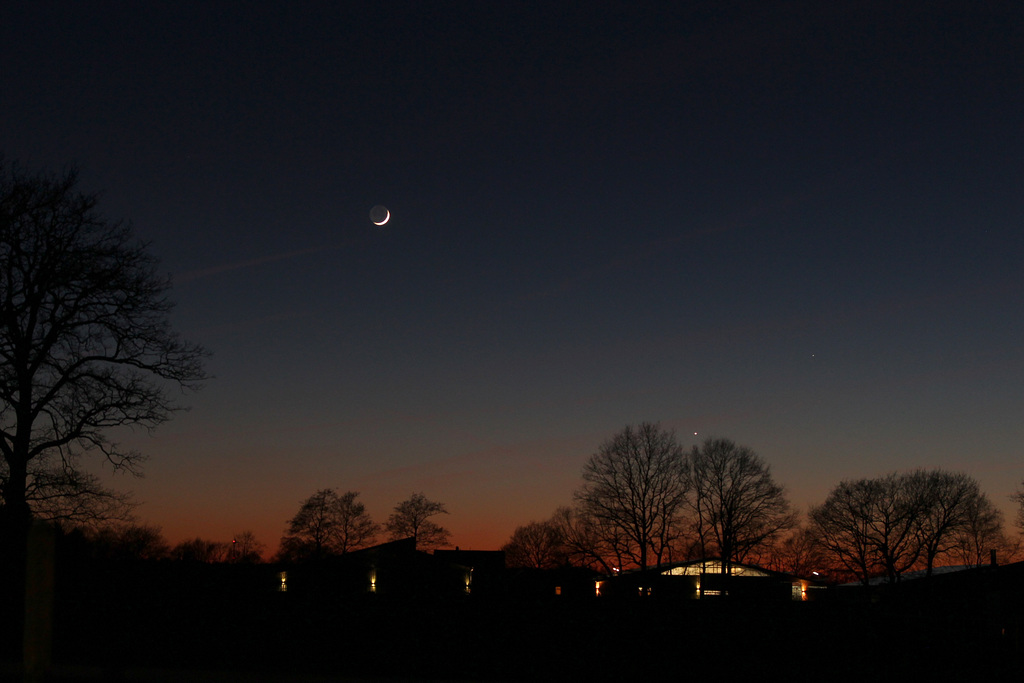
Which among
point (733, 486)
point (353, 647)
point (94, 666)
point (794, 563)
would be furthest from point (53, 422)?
point (794, 563)

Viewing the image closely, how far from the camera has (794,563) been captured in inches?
3211

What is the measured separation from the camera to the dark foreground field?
15.9m

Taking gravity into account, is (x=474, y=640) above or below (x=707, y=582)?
above

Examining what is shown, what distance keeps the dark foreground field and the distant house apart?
28217mm

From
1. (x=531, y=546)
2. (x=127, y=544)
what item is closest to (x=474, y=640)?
(x=127, y=544)

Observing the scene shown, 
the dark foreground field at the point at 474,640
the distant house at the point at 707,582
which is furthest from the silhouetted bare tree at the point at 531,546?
the dark foreground field at the point at 474,640

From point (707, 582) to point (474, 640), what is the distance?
153ft

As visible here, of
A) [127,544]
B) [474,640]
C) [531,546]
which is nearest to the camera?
[474,640]

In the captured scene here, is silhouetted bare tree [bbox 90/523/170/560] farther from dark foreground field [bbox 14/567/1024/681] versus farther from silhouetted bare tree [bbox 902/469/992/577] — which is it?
silhouetted bare tree [bbox 902/469/992/577]

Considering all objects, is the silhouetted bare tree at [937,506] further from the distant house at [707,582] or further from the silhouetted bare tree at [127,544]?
the silhouetted bare tree at [127,544]

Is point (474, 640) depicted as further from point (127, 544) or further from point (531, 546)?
point (531, 546)

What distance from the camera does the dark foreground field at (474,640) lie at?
52.3 ft

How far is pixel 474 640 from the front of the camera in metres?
18.9

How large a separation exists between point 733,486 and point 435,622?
44581mm
